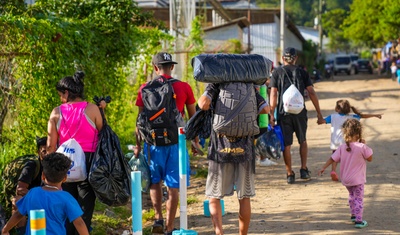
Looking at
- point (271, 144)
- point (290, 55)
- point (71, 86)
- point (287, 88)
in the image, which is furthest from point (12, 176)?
point (271, 144)

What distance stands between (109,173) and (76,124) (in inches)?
20.1

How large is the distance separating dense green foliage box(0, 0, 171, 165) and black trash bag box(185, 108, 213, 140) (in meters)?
2.39

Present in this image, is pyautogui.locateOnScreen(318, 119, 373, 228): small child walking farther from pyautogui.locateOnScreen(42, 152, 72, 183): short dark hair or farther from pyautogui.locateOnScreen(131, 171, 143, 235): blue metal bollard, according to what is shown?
pyautogui.locateOnScreen(42, 152, 72, 183): short dark hair

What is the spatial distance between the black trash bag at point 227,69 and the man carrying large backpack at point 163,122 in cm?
81

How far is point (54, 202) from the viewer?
17.3 feet

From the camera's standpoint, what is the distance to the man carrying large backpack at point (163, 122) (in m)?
7.65

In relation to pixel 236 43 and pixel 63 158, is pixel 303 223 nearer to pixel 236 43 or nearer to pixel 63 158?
pixel 63 158

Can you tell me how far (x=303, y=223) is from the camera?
27.5 feet

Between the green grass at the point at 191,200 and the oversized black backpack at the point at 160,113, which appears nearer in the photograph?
the oversized black backpack at the point at 160,113

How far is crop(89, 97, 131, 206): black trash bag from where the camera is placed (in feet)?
21.2

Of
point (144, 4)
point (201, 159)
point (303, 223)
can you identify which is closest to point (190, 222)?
point (303, 223)

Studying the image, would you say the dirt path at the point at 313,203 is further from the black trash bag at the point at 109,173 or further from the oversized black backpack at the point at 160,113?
the black trash bag at the point at 109,173

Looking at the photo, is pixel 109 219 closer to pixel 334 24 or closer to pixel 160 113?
pixel 160 113

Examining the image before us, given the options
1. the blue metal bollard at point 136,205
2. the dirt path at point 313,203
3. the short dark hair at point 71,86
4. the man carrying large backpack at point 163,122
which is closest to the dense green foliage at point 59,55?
the man carrying large backpack at point 163,122
